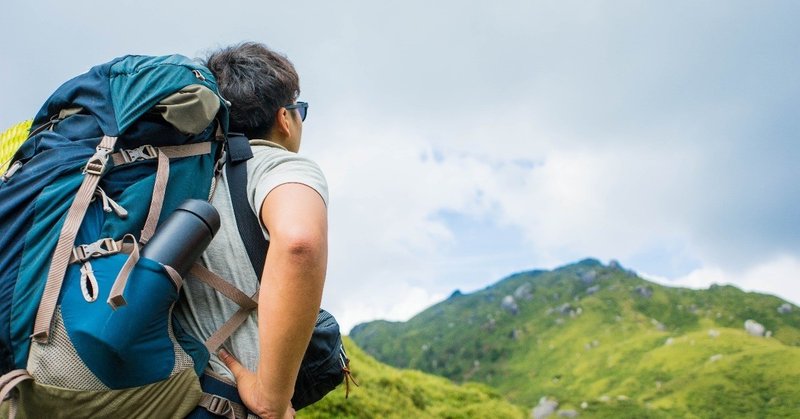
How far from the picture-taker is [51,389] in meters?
2.29

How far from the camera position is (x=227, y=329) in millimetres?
2748

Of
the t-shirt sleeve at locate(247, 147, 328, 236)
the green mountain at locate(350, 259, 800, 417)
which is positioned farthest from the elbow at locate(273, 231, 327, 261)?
the green mountain at locate(350, 259, 800, 417)

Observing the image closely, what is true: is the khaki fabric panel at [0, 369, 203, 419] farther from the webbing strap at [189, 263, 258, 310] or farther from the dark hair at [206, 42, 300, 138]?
the dark hair at [206, 42, 300, 138]

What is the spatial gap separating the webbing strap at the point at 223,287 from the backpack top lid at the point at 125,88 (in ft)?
2.07

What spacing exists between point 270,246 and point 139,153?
2.23 ft

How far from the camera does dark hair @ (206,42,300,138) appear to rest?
124 inches

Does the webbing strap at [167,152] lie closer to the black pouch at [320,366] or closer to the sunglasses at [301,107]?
the sunglasses at [301,107]

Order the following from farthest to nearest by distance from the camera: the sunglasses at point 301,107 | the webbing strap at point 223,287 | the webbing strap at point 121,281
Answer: the sunglasses at point 301,107 → the webbing strap at point 223,287 → the webbing strap at point 121,281

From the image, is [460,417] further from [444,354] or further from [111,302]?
[444,354]

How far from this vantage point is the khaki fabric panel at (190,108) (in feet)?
8.29

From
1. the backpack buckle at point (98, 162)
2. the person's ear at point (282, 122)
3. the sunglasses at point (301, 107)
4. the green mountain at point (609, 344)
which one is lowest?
the backpack buckle at point (98, 162)

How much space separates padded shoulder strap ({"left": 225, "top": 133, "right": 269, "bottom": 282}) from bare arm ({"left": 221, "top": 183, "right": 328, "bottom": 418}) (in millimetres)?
191

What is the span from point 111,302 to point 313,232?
2.40 feet

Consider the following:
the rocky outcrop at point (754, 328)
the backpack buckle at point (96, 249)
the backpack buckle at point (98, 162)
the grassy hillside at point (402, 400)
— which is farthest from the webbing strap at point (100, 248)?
the rocky outcrop at point (754, 328)
